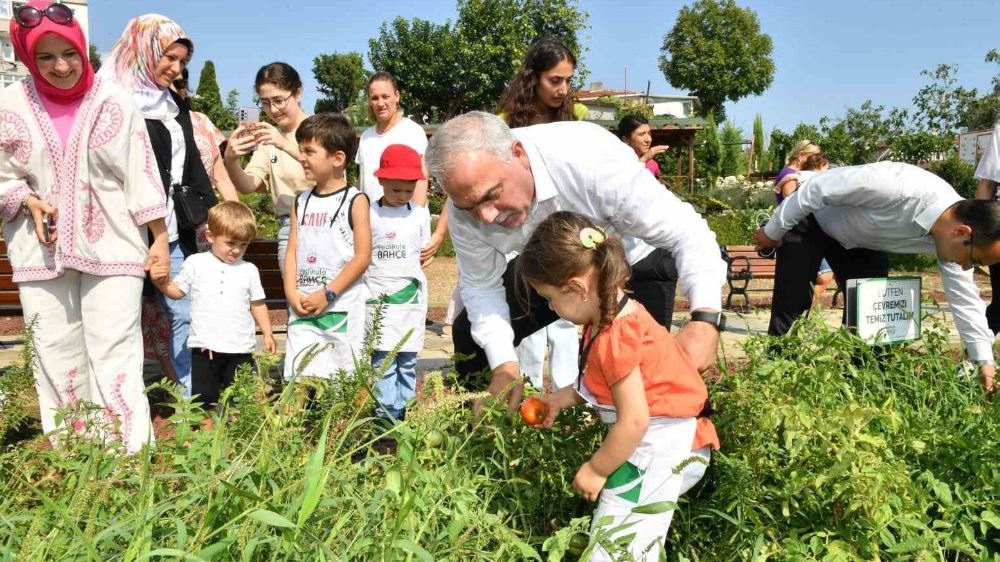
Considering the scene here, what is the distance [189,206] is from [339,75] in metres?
73.0

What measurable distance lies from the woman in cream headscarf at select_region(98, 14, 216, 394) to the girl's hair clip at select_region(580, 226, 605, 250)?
2496mm

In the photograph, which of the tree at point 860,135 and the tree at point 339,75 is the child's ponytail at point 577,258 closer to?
the tree at point 860,135

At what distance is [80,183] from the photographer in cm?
339

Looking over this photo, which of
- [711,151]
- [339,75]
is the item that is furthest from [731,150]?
[339,75]

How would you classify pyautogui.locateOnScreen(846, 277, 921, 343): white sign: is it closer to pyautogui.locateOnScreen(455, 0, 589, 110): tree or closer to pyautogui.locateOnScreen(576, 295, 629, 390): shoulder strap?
pyautogui.locateOnScreen(576, 295, 629, 390): shoulder strap

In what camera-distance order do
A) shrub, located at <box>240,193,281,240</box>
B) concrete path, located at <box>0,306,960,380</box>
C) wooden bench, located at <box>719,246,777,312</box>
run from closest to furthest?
concrete path, located at <box>0,306,960,380</box> < wooden bench, located at <box>719,246,777,312</box> < shrub, located at <box>240,193,281,240</box>

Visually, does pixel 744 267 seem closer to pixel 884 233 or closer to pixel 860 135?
pixel 884 233

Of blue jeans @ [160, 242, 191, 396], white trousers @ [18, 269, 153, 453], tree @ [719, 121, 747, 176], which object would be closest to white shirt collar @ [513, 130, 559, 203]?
white trousers @ [18, 269, 153, 453]

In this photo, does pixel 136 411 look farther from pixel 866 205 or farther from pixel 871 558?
pixel 866 205

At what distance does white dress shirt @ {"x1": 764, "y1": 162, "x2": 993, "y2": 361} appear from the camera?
3627mm

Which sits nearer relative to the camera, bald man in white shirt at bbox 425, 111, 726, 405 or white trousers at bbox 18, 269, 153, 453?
bald man in white shirt at bbox 425, 111, 726, 405

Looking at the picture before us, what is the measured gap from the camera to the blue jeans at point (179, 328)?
4.34 m

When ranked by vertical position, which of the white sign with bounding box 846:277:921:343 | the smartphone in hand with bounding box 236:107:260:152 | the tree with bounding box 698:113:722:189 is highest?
the tree with bounding box 698:113:722:189

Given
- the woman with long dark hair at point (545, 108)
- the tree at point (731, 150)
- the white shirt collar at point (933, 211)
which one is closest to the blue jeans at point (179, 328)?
the woman with long dark hair at point (545, 108)
